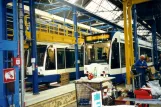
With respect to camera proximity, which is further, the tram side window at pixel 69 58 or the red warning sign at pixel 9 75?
the tram side window at pixel 69 58

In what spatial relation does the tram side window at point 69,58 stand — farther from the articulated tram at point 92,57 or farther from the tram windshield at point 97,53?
the tram windshield at point 97,53

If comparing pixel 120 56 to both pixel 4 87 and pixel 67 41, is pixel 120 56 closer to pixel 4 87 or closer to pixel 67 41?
pixel 67 41

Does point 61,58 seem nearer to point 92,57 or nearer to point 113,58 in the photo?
point 92,57

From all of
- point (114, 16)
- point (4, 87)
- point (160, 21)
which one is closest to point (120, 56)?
point (4, 87)

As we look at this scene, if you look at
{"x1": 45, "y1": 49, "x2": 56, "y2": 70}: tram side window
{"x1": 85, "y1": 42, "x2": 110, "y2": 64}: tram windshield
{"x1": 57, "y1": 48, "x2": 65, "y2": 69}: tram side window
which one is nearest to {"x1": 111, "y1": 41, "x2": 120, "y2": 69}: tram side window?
{"x1": 85, "y1": 42, "x2": 110, "y2": 64}: tram windshield

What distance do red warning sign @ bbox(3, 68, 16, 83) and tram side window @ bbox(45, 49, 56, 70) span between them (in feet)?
22.7

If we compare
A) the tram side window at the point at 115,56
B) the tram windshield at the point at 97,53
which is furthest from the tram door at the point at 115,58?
the tram windshield at the point at 97,53

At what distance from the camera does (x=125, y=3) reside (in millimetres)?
12805

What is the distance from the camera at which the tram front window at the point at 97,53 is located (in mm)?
12508

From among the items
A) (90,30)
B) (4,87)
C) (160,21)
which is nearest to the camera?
(4,87)

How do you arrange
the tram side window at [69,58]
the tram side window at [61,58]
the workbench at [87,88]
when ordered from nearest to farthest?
the workbench at [87,88] → the tram side window at [61,58] → the tram side window at [69,58]

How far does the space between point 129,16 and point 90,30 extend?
6.55 m

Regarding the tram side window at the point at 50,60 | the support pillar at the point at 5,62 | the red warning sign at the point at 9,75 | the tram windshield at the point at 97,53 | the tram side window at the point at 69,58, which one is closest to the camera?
the red warning sign at the point at 9,75

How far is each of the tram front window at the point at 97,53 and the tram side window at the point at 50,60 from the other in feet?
6.61
